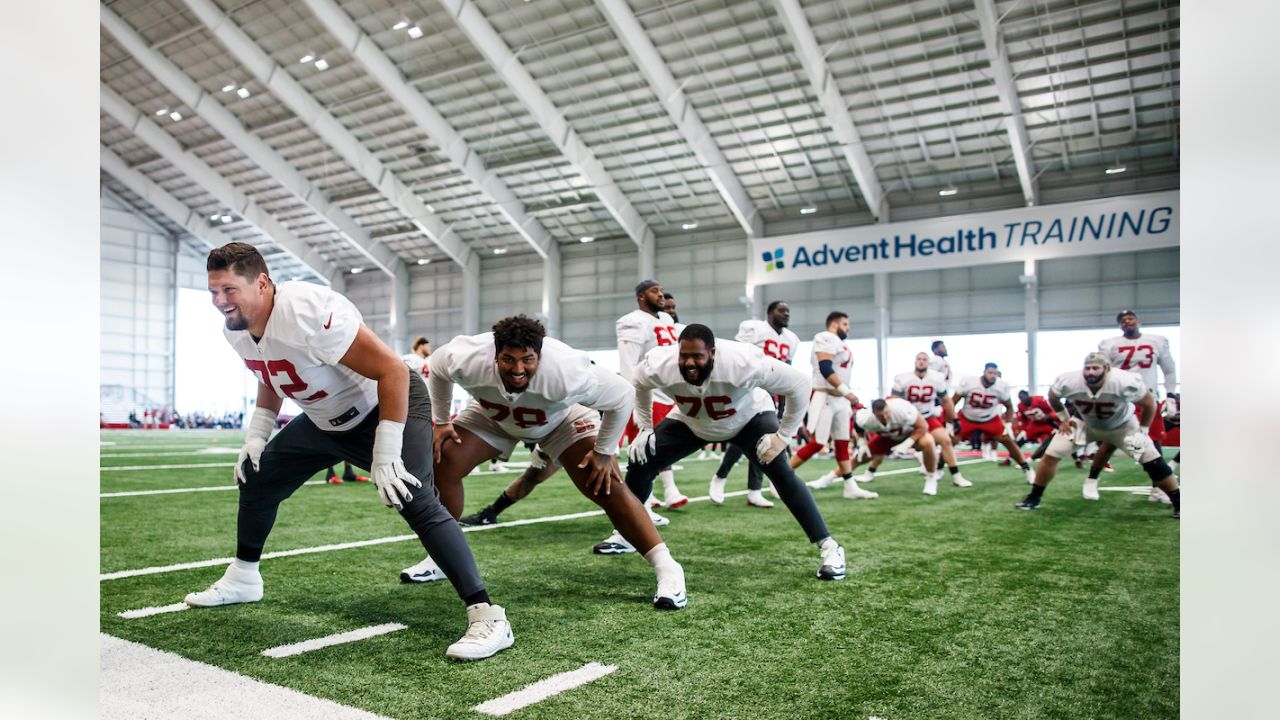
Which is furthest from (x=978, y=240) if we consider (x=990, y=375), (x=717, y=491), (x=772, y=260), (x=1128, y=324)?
(x=717, y=491)

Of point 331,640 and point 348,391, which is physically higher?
point 348,391

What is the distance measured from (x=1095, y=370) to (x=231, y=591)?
21.4 ft

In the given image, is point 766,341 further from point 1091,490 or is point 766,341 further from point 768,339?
point 1091,490

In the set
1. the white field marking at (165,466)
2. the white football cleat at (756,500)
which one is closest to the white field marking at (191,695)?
the white football cleat at (756,500)

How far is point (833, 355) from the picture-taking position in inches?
386

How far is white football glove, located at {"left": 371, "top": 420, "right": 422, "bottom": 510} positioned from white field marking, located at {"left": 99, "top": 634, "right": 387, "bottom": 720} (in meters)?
0.79

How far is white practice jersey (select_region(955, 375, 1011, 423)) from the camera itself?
41.3ft

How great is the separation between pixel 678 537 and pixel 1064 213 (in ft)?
59.2

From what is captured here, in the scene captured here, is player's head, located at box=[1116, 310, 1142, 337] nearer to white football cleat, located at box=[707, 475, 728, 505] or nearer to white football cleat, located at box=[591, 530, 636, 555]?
white football cleat, located at box=[707, 475, 728, 505]

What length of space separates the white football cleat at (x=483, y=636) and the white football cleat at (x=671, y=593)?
885 millimetres

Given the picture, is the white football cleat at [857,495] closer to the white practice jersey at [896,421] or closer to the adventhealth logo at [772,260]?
the white practice jersey at [896,421]

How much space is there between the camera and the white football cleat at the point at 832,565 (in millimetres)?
4945
